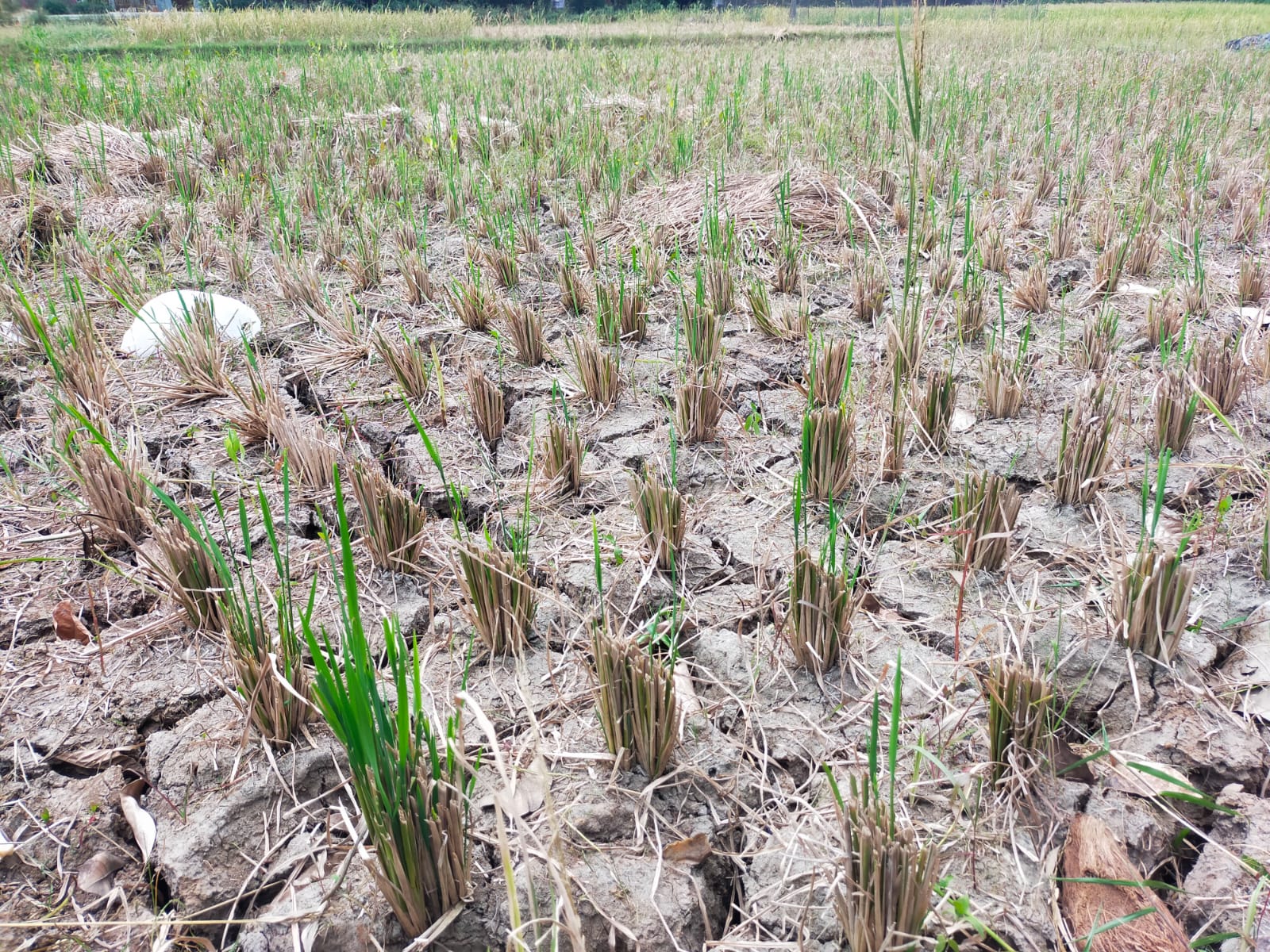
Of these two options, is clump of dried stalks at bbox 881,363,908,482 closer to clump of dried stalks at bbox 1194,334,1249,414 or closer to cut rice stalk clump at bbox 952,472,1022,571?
cut rice stalk clump at bbox 952,472,1022,571

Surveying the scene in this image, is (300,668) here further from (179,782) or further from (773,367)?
(773,367)

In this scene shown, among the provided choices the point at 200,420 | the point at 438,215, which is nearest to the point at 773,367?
the point at 200,420

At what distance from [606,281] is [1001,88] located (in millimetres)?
5495

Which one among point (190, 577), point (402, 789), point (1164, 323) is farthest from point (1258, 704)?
point (190, 577)

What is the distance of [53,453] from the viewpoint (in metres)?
1.83

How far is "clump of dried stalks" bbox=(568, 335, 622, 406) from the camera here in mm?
2076

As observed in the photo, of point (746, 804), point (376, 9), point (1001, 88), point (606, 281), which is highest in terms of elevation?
point (376, 9)

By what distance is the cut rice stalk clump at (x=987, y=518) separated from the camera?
146cm

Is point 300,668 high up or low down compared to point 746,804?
up

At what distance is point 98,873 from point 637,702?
0.76 m

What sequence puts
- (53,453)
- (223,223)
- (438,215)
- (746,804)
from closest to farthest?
(746,804) < (53,453) < (223,223) < (438,215)

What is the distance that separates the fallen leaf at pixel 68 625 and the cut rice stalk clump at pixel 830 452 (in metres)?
1.41

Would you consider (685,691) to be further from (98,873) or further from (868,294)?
(868,294)

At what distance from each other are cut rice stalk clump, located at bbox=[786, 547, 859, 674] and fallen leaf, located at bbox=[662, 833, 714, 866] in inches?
14.5
